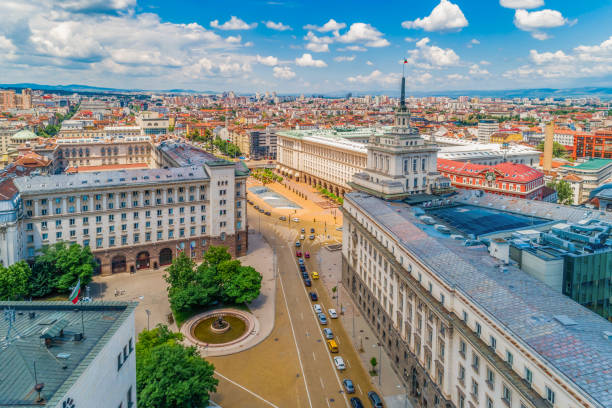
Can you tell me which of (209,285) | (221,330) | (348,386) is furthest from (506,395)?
(209,285)

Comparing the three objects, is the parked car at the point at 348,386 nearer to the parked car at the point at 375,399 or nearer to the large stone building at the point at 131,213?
the parked car at the point at 375,399

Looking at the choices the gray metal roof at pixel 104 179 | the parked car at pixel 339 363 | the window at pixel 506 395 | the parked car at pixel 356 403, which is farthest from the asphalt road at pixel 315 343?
the gray metal roof at pixel 104 179

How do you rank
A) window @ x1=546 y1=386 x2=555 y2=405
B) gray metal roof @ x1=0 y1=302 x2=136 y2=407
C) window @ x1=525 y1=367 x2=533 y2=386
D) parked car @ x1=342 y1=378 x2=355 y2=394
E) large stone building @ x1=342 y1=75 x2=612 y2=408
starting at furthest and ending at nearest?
parked car @ x1=342 y1=378 x2=355 y2=394 → window @ x1=525 y1=367 x2=533 y2=386 → large stone building @ x1=342 y1=75 x2=612 y2=408 → window @ x1=546 y1=386 x2=555 y2=405 → gray metal roof @ x1=0 y1=302 x2=136 y2=407

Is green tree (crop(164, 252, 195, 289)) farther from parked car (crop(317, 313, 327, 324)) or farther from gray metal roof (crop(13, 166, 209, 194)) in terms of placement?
parked car (crop(317, 313, 327, 324))

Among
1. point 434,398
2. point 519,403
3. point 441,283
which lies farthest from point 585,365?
point 434,398

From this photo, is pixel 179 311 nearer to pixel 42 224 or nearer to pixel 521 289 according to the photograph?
pixel 42 224

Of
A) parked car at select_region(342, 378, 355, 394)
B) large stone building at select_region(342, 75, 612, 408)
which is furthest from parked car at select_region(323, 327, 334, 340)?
parked car at select_region(342, 378, 355, 394)
